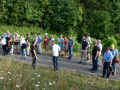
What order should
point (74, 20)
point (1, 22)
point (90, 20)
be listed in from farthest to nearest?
point (90, 20)
point (74, 20)
point (1, 22)

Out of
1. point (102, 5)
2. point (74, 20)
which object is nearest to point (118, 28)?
point (102, 5)

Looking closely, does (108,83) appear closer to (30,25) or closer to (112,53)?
(112,53)

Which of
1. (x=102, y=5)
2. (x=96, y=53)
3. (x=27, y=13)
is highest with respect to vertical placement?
(x=102, y=5)

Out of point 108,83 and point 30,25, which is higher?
point 30,25

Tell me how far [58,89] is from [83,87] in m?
1.65

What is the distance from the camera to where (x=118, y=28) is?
38.5 m

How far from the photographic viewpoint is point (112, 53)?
7379mm

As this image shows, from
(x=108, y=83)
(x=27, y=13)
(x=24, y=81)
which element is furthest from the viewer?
(x=27, y=13)

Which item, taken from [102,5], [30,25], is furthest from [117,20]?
[30,25]

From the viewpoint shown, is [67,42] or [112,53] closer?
[112,53]

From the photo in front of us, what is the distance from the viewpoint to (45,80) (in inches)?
211

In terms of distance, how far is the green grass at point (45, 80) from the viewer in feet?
15.3

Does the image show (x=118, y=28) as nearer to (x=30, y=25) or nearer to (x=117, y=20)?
(x=117, y=20)

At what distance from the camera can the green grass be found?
4.65 meters
